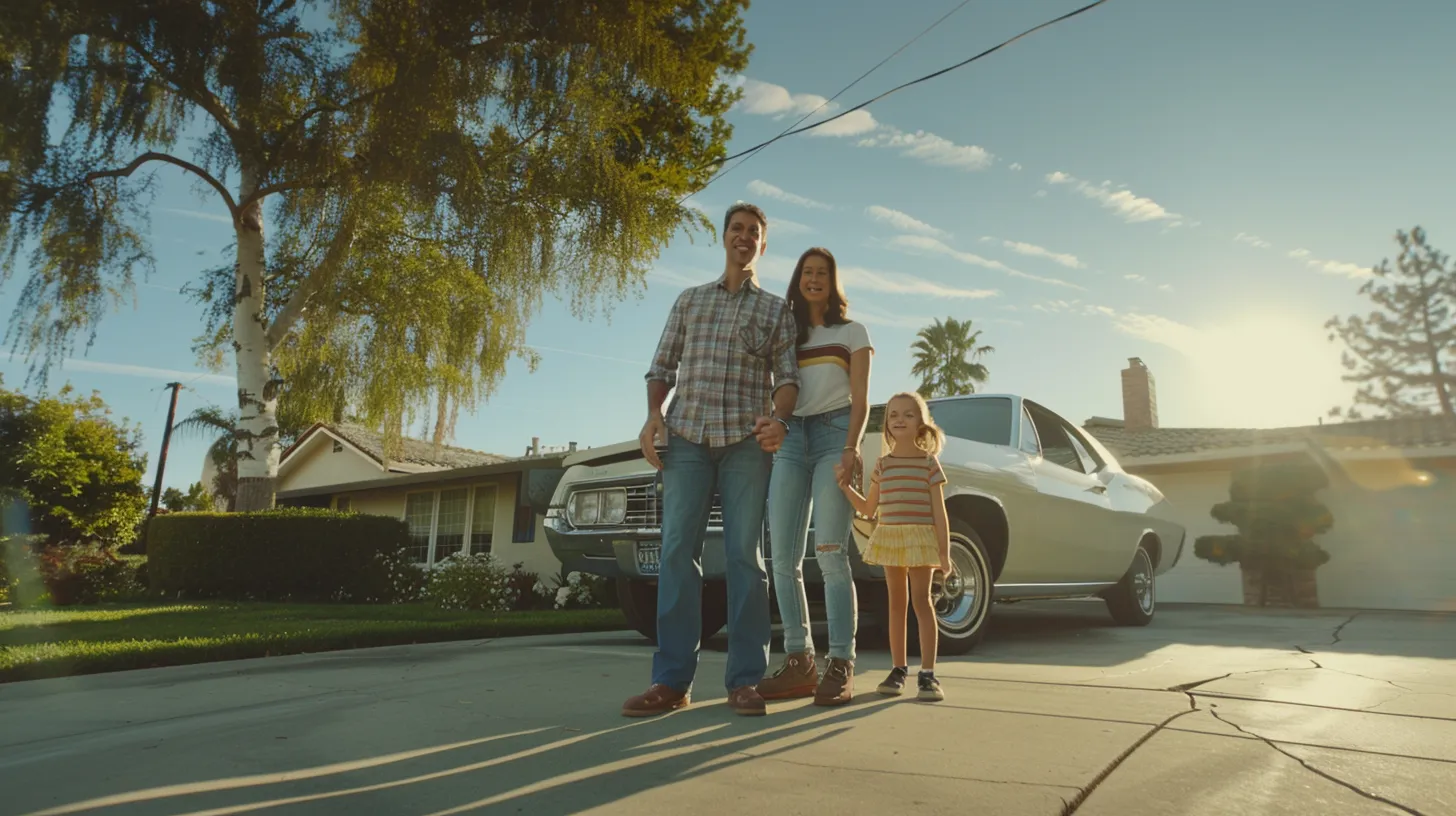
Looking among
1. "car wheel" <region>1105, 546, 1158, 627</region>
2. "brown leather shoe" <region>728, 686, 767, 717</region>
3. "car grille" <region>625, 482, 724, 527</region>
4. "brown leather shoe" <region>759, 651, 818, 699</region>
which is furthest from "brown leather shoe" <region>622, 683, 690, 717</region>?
"car wheel" <region>1105, 546, 1158, 627</region>

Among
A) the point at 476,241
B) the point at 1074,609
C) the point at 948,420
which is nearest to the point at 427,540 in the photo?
the point at 476,241

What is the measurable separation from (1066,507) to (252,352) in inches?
477

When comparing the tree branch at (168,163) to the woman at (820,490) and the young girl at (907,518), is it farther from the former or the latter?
the young girl at (907,518)

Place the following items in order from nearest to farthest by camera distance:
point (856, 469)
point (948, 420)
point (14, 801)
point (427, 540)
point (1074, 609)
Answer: point (14, 801)
point (856, 469)
point (948, 420)
point (1074, 609)
point (427, 540)

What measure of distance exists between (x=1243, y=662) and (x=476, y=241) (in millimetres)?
11259

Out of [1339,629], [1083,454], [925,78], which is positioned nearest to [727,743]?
[1083,454]

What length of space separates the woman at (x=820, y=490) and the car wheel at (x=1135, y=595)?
460 centimetres

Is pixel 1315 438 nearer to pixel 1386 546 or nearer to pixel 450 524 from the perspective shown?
pixel 1386 546

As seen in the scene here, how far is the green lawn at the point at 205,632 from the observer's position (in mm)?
5164

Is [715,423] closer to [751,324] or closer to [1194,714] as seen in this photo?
[751,324]

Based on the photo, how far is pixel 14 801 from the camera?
221cm

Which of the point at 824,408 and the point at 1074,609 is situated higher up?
the point at 824,408

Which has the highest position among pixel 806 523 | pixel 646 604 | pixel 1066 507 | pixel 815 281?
pixel 815 281

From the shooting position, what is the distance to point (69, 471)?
23328mm
